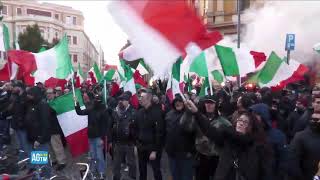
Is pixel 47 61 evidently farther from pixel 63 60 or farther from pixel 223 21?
pixel 223 21

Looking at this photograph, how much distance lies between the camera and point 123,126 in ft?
24.6

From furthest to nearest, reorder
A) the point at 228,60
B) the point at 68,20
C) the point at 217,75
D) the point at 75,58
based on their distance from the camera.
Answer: the point at 68,20 → the point at 75,58 → the point at 217,75 → the point at 228,60


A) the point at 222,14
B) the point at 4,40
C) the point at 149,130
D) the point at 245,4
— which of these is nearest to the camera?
the point at 149,130

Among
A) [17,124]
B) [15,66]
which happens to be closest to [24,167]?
[17,124]

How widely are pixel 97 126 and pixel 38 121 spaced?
977mm

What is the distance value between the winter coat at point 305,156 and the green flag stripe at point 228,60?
5.14m

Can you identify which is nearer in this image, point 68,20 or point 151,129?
point 151,129

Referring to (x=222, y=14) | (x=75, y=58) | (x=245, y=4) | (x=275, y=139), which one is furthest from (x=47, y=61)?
(x=75, y=58)

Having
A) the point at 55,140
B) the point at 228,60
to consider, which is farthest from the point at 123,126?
the point at 228,60

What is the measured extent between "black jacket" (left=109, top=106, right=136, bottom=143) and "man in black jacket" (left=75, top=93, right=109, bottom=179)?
668 mm

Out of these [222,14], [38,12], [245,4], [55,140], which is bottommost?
[55,140]

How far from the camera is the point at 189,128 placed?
5.98 m

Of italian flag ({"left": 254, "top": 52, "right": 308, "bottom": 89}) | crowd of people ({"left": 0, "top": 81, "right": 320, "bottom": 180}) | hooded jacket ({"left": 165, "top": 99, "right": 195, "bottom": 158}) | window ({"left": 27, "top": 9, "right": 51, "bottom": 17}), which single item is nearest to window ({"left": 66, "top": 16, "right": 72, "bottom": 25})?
window ({"left": 27, "top": 9, "right": 51, "bottom": 17})

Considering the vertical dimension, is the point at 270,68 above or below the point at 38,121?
above
